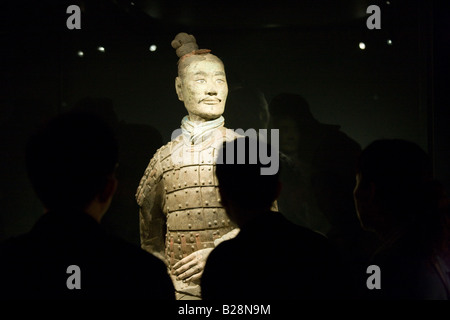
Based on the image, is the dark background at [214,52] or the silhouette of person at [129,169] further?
the silhouette of person at [129,169]

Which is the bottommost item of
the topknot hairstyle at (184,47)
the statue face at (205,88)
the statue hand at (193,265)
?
the statue hand at (193,265)

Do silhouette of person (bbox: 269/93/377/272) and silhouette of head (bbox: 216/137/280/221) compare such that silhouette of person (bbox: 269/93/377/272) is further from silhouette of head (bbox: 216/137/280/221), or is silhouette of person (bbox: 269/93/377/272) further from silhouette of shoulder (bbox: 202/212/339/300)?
silhouette of shoulder (bbox: 202/212/339/300)

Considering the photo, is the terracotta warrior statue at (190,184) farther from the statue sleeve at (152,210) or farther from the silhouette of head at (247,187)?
the silhouette of head at (247,187)

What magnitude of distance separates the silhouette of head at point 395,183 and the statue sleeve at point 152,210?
1.52 meters

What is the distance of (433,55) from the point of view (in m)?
3.14

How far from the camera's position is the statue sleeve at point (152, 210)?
3.33m

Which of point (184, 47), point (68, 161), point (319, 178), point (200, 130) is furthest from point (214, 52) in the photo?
point (68, 161)

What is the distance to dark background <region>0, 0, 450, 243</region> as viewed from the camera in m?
3.24

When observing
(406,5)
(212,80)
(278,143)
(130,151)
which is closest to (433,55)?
(406,5)

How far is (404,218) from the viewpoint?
211 centimetres

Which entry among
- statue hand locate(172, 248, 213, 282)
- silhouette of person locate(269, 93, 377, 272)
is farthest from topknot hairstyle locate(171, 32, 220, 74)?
statue hand locate(172, 248, 213, 282)

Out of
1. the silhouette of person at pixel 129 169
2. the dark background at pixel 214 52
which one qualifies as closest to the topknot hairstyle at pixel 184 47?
the dark background at pixel 214 52

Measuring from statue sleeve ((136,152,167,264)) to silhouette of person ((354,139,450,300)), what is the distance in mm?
1461
